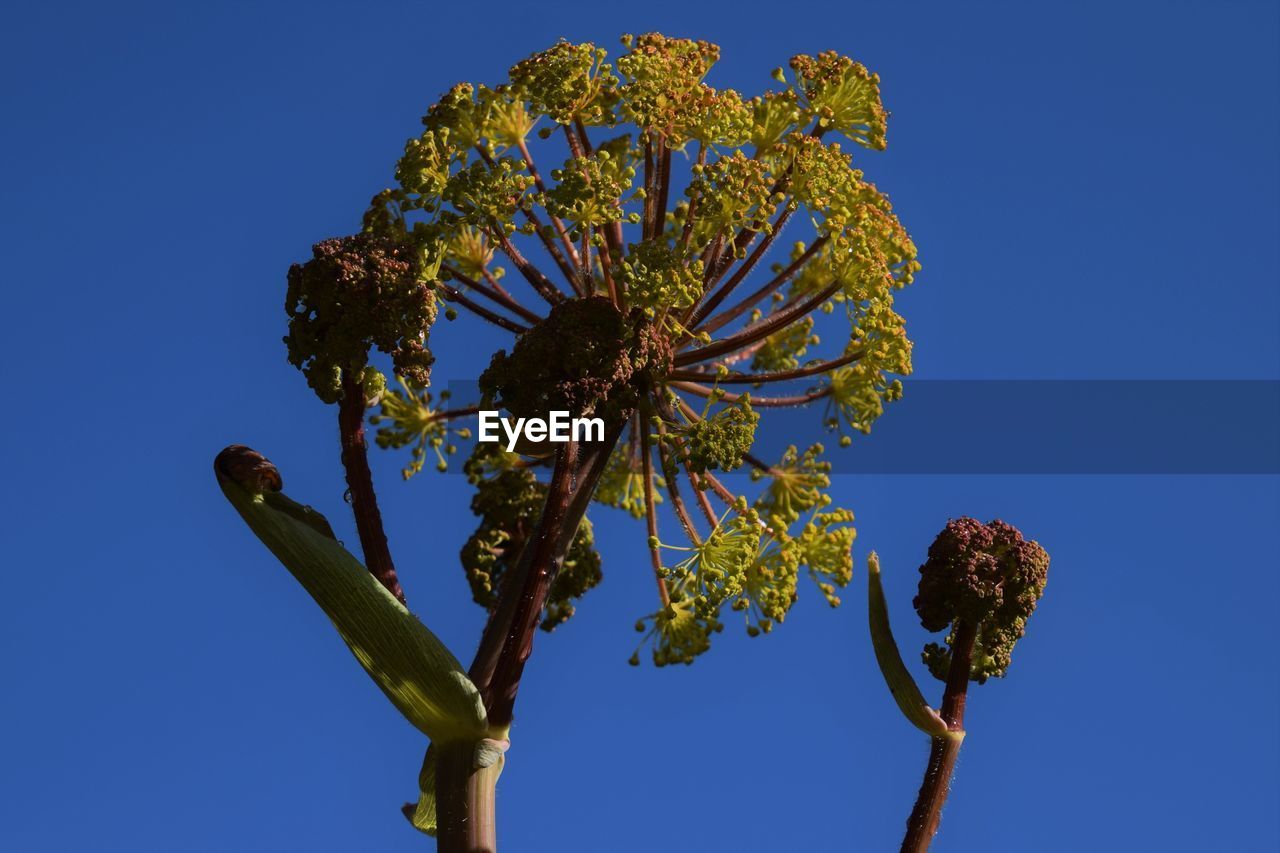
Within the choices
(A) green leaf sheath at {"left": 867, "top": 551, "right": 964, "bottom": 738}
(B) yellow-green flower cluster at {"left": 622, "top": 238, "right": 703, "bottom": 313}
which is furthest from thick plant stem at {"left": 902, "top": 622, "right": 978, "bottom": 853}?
(B) yellow-green flower cluster at {"left": 622, "top": 238, "right": 703, "bottom": 313}

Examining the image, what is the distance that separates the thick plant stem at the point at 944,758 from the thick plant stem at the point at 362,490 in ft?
7.43

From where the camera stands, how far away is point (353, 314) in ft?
24.8

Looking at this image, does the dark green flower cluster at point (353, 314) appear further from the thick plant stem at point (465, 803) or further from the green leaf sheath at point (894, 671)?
the green leaf sheath at point (894, 671)

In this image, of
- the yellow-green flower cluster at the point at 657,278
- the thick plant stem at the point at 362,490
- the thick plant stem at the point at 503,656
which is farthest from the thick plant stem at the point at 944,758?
the thick plant stem at the point at 362,490

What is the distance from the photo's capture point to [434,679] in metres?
7.38

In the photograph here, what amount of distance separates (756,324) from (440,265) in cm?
158

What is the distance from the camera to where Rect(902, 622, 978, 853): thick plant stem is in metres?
7.00

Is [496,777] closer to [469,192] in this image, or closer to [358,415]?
[358,415]

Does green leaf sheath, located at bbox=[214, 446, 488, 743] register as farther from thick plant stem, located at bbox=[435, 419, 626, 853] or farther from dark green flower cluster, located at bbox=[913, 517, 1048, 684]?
dark green flower cluster, located at bbox=[913, 517, 1048, 684]

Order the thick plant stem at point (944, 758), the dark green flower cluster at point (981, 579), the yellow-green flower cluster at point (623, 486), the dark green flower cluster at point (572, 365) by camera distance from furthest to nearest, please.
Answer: the yellow-green flower cluster at point (623, 486)
the dark green flower cluster at point (572, 365)
the dark green flower cluster at point (981, 579)
the thick plant stem at point (944, 758)

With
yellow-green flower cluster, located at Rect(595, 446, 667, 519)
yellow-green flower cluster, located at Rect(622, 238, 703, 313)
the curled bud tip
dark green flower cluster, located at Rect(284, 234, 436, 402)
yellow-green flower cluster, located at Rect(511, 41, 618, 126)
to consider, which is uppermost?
yellow-green flower cluster, located at Rect(511, 41, 618, 126)

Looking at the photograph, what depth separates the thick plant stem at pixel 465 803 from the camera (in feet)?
24.7

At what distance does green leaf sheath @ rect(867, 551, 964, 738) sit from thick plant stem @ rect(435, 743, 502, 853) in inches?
65.3

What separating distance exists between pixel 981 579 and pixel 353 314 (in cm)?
277
